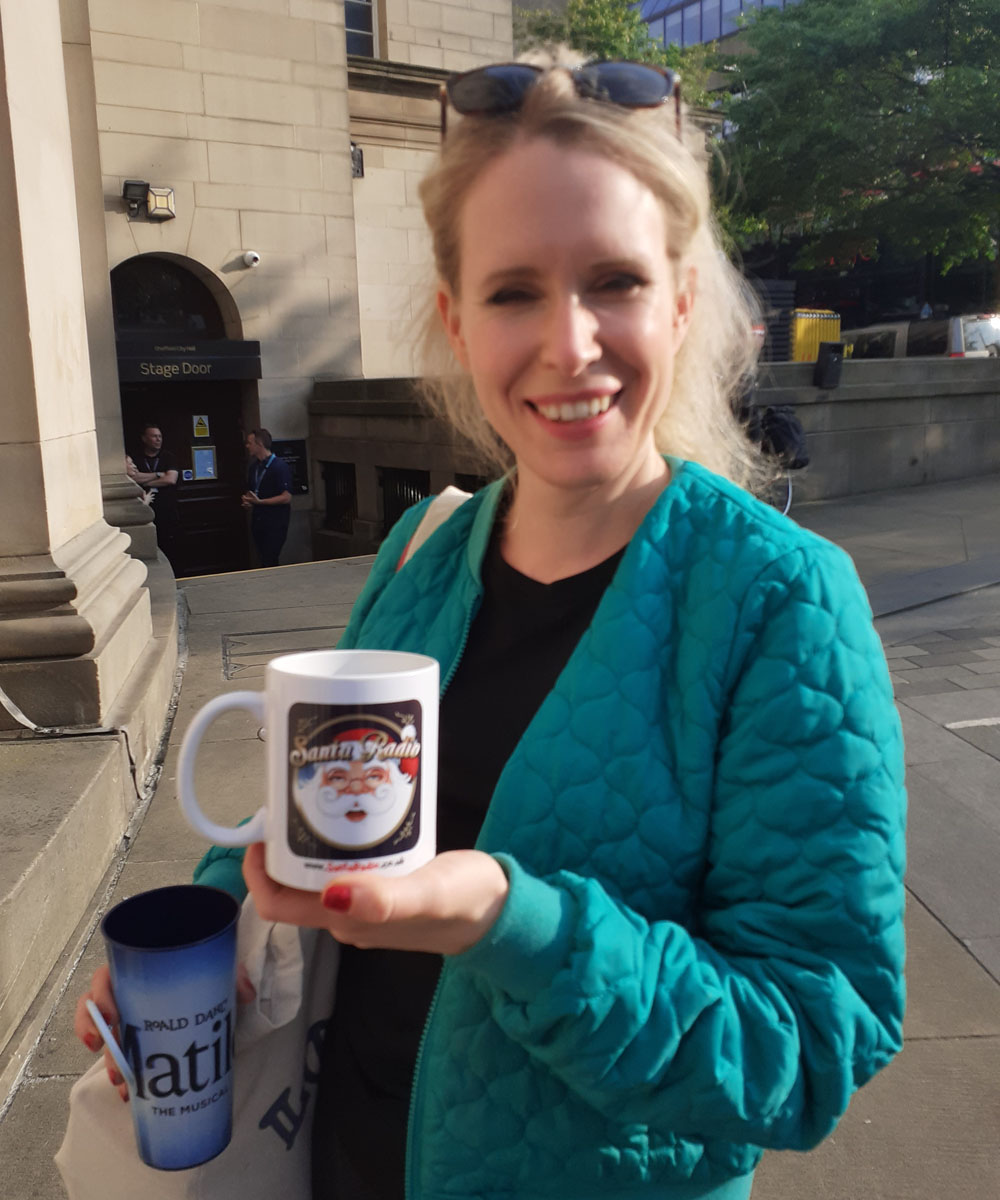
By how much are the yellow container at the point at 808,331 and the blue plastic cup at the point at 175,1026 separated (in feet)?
63.5

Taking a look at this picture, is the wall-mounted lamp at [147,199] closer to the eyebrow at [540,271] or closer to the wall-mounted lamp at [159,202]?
the wall-mounted lamp at [159,202]

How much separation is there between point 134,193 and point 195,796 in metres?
16.8

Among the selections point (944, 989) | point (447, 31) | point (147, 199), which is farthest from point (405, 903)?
point (447, 31)

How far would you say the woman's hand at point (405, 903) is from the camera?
0.95 metres

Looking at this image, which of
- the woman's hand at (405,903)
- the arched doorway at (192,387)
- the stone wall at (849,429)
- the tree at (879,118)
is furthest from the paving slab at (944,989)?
the tree at (879,118)

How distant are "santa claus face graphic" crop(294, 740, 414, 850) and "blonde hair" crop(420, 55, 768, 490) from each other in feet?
2.49

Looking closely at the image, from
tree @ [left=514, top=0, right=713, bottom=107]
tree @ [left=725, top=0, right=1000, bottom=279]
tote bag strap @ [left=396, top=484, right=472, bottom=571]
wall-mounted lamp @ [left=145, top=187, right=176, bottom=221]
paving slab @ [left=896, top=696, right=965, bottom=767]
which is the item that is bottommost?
paving slab @ [left=896, top=696, right=965, bottom=767]

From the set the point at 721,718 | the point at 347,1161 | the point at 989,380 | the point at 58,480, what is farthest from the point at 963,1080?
the point at 989,380

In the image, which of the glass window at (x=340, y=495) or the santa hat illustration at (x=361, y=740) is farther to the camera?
the glass window at (x=340, y=495)

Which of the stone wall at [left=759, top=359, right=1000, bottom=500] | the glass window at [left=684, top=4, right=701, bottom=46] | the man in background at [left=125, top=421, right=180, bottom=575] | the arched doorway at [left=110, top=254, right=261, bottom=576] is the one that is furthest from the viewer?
the glass window at [left=684, top=4, right=701, bottom=46]

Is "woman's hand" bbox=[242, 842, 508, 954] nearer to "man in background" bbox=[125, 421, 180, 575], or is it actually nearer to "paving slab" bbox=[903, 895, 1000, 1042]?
"paving slab" bbox=[903, 895, 1000, 1042]

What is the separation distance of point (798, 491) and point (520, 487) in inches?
471

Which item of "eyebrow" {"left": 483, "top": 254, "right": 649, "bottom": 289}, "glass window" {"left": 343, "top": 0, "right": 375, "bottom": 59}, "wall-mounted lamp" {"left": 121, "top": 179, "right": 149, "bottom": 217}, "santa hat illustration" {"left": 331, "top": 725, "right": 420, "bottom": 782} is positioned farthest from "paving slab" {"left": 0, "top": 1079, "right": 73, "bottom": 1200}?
"glass window" {"left": 343, "top": 0, "right": 375, "bottom": 59}

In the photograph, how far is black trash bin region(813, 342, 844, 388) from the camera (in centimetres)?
1286
